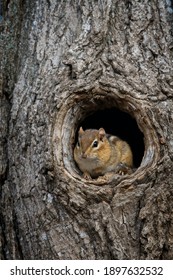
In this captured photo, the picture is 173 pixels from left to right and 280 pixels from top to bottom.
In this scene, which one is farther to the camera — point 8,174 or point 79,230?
point 8,174

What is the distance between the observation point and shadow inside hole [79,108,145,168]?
5.69m

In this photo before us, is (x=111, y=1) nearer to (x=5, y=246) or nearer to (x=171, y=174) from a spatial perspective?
Result: (x=171, y=174)

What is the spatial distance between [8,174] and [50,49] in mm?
1017

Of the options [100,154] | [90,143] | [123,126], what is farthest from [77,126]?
[123,126]

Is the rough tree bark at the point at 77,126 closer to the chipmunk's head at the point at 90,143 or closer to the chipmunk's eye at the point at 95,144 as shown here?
the chipmunk's head at the point at 90,143

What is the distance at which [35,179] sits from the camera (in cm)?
475

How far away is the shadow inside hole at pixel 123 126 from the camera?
5.69m

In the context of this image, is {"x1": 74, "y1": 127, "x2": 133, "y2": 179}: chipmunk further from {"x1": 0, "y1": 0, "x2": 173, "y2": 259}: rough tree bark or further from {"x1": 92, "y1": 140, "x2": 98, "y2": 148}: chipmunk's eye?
{"x1": 0, "y1": 0, "x2": 173, "y2": 259}: rough tree bark

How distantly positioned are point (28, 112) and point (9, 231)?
3.07 ft

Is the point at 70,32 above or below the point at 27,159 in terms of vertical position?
above
